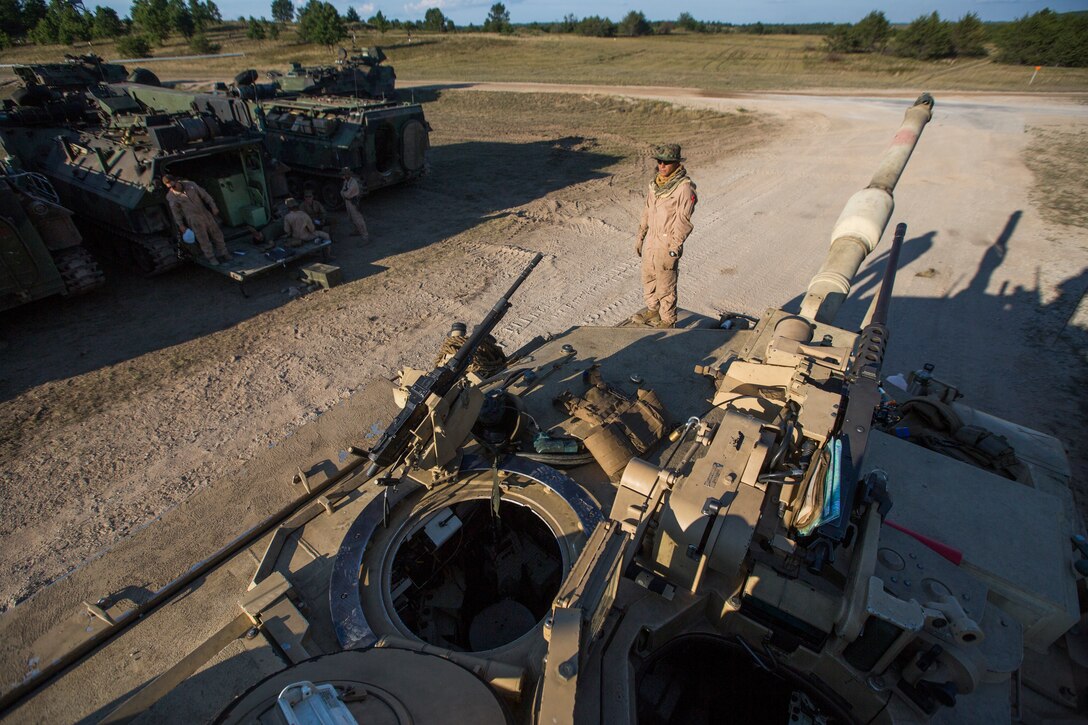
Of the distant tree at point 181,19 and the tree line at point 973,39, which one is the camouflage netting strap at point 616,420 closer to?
the tree line at point 973,39

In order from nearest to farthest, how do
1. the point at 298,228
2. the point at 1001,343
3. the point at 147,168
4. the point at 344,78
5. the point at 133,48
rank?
the point at 1001,343 < the point at 147,168 < the point at 298,228 < the point at 344,78 < the point at 133,48

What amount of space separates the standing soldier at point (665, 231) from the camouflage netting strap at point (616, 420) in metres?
3.32

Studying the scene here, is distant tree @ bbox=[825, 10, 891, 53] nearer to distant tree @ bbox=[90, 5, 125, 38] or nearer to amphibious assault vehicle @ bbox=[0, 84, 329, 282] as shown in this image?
amphibious assault vehicle @ bbox=[0, 84, 329, 282]

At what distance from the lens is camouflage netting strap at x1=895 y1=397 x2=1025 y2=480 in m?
4.73

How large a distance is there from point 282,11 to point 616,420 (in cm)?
8604

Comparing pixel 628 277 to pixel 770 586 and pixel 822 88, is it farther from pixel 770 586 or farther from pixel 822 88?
pixel 822 88

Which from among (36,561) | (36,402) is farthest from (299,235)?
(36,561)

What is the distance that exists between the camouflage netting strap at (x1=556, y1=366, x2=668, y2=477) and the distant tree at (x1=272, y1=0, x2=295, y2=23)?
84.1m

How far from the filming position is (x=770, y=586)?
9.95ft

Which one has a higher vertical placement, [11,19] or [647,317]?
[11,19]

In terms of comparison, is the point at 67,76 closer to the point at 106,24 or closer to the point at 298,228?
the point at 298,228

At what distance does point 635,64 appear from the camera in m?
46.4

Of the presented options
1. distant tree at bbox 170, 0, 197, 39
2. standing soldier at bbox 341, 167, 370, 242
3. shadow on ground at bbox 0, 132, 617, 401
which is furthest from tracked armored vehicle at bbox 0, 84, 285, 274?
distant tree at bbox 170, 0, 197, 39

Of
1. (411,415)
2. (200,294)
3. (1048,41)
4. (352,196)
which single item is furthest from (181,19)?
(1048,41)
